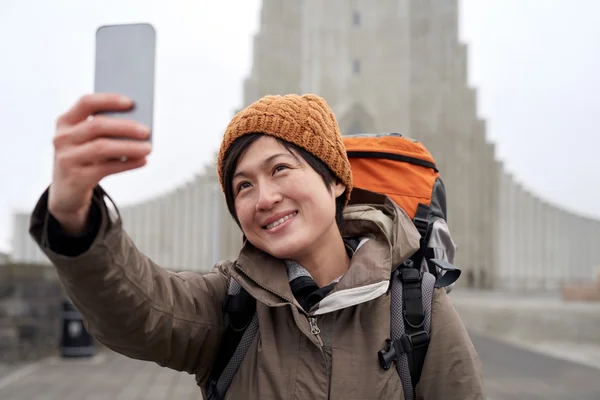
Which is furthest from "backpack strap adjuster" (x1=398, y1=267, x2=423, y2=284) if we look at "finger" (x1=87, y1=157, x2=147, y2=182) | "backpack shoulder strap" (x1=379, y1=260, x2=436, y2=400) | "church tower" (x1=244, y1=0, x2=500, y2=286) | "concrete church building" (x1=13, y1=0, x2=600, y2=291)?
"church tower" (x1=244, y1=0, x2=500, y2=286)

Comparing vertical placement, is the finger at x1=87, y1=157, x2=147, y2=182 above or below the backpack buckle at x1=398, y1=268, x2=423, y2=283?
above

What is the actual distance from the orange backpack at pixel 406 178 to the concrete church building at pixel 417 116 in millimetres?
24803

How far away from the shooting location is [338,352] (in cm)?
151

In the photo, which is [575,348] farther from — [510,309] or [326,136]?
[326,136]

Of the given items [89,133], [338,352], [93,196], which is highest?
[89,133]

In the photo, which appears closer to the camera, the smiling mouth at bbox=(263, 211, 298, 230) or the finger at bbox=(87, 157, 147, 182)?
the finger at bbox=(87, 157, 147, 182)

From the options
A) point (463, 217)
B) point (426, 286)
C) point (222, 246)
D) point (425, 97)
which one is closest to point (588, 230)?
point (463, 217)

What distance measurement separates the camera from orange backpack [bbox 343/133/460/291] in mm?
2092

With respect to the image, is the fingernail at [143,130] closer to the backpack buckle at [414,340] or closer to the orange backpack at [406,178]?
the backpack buckle at [414,340]

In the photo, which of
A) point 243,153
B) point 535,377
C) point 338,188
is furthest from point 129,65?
point 535,377

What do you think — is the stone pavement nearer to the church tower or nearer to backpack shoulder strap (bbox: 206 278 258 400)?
backpack shoulder strap (bbox: 206 278 258 400)

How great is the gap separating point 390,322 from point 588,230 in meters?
30.1

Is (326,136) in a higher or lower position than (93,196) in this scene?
higher

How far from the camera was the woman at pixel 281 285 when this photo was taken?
133cm
